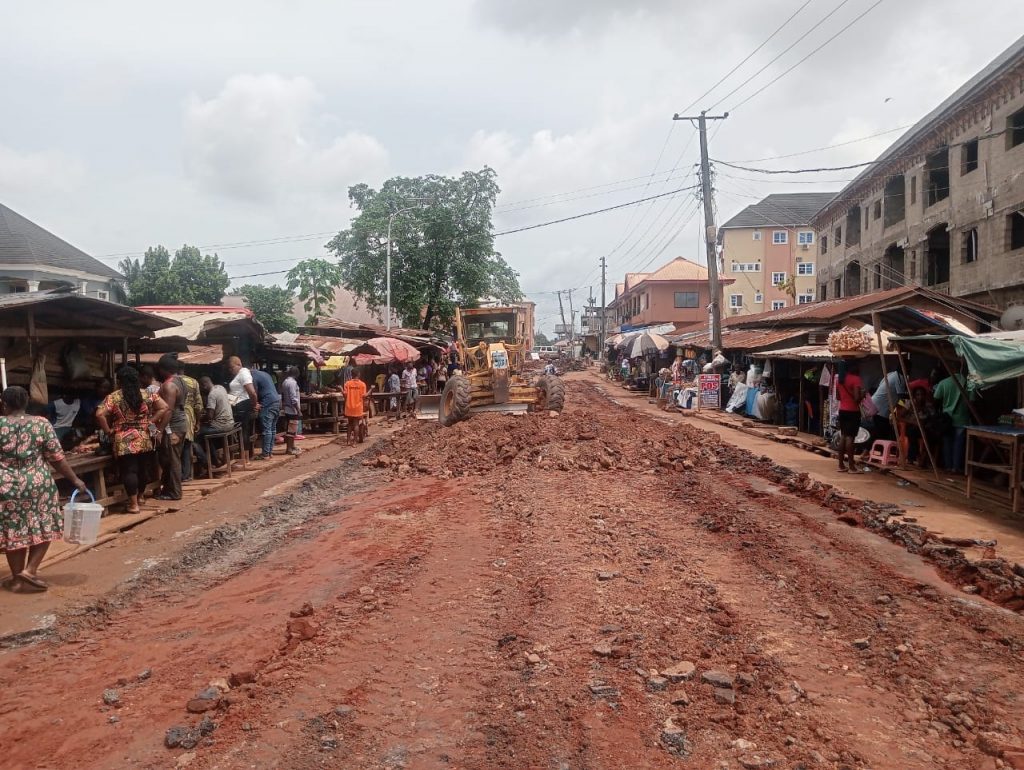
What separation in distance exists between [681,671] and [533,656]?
90cm

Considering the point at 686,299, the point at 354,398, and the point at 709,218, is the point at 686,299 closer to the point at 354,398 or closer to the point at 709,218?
the point at 709,218

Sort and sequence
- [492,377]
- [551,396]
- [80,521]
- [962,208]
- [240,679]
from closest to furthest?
[240,679]
[80,521]
[492,377]
[551,396]
[962,208]

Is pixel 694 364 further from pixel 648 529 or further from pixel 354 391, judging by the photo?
pixel 648 529

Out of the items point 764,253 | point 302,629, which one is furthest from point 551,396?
point 764,253

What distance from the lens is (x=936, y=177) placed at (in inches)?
956

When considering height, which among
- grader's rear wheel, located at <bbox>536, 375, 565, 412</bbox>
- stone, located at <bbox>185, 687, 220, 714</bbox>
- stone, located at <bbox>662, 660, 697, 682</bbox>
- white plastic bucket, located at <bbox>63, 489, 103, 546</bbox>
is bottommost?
stone, located at <bbox>662, 660, 697, 682</bbox>

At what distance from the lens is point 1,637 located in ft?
16.8

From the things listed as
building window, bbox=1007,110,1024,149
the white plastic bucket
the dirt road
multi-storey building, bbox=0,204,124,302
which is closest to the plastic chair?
the dirt road

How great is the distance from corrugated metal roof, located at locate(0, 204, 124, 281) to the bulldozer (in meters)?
18.3

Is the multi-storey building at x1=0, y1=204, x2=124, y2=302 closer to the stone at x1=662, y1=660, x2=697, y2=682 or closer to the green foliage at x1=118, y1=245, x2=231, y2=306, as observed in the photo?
the green foliage at x1=118, y1=245, x2=231, y2=306

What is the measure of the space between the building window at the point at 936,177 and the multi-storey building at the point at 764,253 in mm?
32560

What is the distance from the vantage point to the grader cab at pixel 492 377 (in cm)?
1722

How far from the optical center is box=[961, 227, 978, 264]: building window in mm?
20984

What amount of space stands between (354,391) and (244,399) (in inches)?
145
